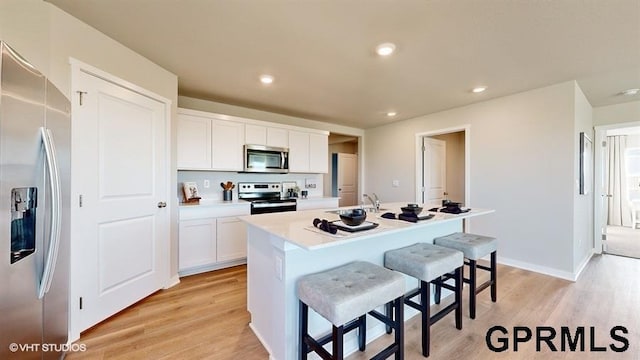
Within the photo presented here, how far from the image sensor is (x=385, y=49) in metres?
2.25

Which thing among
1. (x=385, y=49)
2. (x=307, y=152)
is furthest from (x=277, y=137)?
(x=385, y=49)

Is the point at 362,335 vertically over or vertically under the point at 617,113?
A: under

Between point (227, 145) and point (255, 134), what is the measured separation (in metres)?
0.46

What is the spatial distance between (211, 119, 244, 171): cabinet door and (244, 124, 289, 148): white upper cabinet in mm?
105

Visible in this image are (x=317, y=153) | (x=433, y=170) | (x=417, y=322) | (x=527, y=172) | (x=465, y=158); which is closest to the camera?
(x=417, y=322)

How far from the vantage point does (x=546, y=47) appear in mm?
2219

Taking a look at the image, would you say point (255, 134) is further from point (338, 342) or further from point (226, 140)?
point (338, 342)

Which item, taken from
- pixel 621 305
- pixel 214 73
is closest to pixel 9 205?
pixel 214 73

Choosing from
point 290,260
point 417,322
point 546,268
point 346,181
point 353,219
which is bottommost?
point 417,322

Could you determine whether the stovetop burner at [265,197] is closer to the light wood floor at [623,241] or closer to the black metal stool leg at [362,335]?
the black metal stool leg at [362,335]

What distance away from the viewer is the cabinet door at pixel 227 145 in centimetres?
352

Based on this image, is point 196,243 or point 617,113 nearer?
point 196,243

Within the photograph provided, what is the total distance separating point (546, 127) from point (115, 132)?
4.71 metres

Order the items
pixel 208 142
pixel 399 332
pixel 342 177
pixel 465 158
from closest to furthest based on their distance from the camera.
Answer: pixel 399 332 → pixel 208 142 → pixel 465 158 → pixel 342 177
